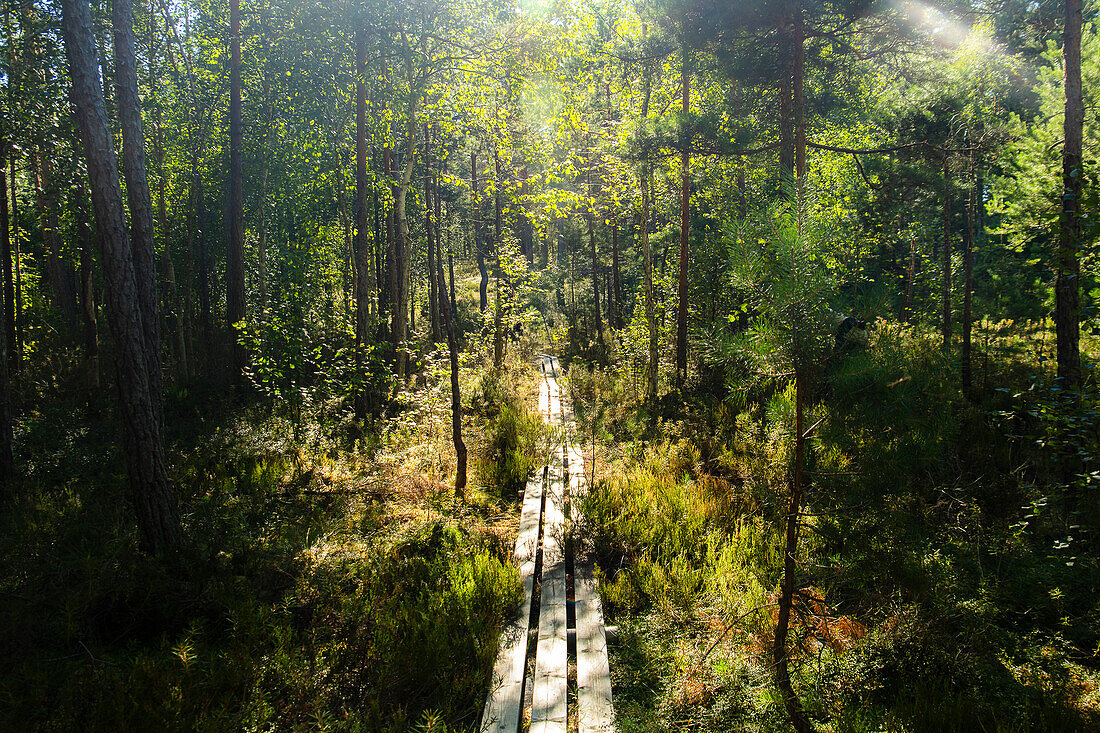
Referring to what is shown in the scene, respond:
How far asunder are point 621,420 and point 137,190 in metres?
9.66

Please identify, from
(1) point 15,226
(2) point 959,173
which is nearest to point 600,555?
(2) point 959,173

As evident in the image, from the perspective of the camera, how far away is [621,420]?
11977 millimetres

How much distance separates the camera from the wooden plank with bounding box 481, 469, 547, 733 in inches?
144

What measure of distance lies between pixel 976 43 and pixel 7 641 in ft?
49.4

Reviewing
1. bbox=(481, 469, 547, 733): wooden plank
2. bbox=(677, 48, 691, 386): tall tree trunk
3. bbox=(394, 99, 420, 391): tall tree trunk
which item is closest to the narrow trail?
bbox=(481, 469, 547, 733): wooden plank

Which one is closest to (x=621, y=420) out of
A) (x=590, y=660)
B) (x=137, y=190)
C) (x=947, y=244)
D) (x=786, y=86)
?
(x=786, y=86)

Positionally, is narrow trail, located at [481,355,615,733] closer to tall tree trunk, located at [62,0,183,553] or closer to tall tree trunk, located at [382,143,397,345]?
tall tree trunk, located at [62,0,183,553]

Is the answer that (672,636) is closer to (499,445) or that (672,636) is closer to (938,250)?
(499,445)

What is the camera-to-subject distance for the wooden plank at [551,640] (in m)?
3.75

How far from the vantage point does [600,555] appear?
6.22 m

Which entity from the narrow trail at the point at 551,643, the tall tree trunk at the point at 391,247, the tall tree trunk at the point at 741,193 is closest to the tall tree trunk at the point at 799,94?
the tall tree trunk at the point at 741,193

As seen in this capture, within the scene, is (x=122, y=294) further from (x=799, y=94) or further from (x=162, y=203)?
(x=162, y=203)

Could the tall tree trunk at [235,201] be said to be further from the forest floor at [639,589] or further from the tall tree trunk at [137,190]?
the tall tree trunk at [137,190]

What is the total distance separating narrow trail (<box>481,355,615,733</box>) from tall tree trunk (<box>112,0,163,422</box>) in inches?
175
